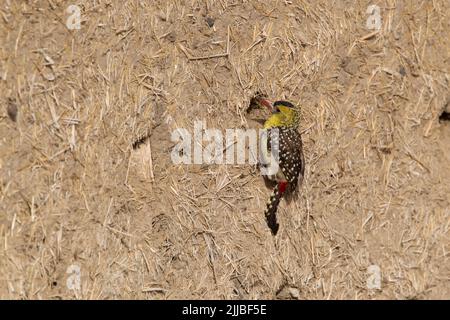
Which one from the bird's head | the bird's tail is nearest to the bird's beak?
the bird's head

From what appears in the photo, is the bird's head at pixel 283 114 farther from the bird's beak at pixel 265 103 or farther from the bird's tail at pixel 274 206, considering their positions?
the bird's tail at pixel 274 206

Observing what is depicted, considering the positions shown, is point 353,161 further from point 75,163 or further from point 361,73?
point 75,163

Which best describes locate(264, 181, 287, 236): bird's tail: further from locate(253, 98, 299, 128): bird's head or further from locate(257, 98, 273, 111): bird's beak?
locate(257, 98, 273, 111): bird's beak

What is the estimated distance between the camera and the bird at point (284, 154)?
20.0 ft

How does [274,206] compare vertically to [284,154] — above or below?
below

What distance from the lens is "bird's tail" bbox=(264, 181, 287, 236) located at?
6.12 m

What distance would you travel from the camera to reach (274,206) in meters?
6.17

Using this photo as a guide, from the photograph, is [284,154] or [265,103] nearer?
[284,154]

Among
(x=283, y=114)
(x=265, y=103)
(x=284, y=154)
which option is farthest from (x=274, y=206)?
(x=265, y=103)

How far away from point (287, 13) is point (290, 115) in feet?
2.91

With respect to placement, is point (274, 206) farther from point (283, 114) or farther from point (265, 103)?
point (265, 103)

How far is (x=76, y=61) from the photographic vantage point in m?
6.09

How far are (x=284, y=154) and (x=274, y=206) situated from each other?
0.43m

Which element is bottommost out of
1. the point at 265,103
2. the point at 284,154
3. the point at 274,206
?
the point at 274,206
